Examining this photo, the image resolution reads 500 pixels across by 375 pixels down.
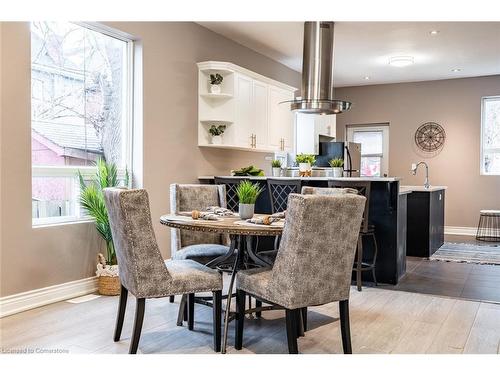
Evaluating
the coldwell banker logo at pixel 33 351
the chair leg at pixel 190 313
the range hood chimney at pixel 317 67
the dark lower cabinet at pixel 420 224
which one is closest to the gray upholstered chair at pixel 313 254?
the chair leg at pixel 190 313

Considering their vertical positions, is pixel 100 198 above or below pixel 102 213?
above

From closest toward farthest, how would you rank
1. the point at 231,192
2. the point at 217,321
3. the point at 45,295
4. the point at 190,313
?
the point at 217,321, the point at 190,313, the point at 45,295, the point at 231,192

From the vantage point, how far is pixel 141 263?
2559mm

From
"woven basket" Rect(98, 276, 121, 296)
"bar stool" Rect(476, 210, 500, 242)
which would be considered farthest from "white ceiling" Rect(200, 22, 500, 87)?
"woven basket" Rect(98, 276, 121, 296)

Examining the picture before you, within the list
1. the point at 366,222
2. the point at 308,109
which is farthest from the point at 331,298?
the point at 308,109

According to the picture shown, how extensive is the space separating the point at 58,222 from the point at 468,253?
5280 millimetres

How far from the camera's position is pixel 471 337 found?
304cm

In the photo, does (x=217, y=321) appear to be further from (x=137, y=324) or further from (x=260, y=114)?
(x=260, y=114)

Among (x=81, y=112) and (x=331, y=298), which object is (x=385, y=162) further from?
(x=331, y=298)

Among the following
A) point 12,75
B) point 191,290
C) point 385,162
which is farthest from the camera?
point 385,162

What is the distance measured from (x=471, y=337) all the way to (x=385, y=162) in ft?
21.1

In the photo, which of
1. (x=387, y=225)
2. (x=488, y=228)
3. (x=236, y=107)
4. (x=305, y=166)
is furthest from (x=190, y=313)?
(x=488, y=228)

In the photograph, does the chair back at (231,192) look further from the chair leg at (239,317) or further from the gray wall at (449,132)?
the gray wall at (449,132)

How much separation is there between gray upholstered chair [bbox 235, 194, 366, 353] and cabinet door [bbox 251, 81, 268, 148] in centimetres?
369
